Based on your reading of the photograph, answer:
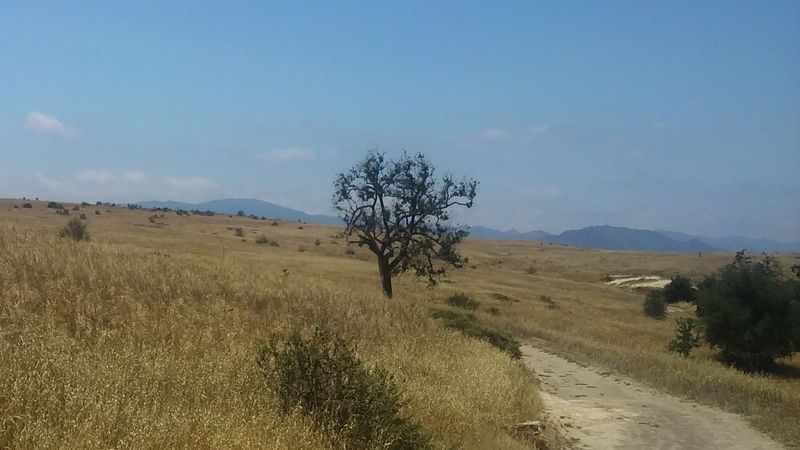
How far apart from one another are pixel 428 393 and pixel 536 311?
109ft

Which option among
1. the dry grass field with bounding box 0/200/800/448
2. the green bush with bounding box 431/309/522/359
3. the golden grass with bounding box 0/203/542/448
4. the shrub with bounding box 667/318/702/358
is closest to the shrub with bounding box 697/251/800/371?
the shrub with bounding box 667/318/702/358

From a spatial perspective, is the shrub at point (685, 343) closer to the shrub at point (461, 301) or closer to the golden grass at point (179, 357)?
the shrub at point (461, 301)

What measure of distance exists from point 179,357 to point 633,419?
965 cm

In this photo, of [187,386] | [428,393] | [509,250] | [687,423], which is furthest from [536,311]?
[509,250]

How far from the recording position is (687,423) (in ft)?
43.5

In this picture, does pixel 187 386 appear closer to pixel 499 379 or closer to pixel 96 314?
pixel 96 314

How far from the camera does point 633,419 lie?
1319 cm

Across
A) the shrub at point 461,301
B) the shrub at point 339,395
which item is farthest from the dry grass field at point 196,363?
the shrub at point 461,301

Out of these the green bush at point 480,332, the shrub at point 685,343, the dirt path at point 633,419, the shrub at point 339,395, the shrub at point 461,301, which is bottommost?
the shrub at point 685,343

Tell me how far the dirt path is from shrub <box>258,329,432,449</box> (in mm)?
5486

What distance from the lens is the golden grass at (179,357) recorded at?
4.88m

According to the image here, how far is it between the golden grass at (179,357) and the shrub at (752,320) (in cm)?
1970

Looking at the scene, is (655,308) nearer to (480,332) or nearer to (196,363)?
(480,332)

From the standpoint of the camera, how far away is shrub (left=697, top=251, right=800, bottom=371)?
95.3 ft
